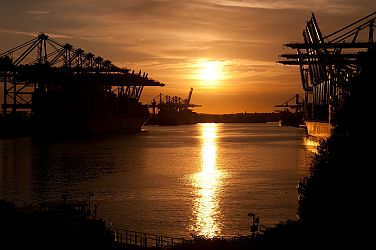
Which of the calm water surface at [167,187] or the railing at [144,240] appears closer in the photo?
the railing at [144,240]

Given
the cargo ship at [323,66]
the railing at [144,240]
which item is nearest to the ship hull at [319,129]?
the cargo ship at [323,66]

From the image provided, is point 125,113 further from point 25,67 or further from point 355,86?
point 355,86

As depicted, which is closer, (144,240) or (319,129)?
(144,240)

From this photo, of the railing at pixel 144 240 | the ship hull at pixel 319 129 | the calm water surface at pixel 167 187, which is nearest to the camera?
the railing at pixel 144 240

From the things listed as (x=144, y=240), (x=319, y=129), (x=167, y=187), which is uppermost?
(x=319, y=129)

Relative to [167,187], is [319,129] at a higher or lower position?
higher

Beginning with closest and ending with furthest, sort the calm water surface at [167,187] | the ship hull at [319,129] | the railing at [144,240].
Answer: the railing at [144,240]
the calm water surface at [167,187]
the ship hull at [319,129]

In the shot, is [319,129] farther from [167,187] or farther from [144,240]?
[144,240]

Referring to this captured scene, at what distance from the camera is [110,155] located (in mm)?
82125

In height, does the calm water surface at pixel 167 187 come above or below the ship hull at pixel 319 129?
below

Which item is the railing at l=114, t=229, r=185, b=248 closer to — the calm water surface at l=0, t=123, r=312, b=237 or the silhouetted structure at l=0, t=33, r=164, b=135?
the calm water surface at l=0, t=123, r=312, b=237

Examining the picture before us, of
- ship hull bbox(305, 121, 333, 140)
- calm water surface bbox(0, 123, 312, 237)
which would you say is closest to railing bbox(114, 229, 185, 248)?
calm water surface bbox(0, 123, 312, 237)

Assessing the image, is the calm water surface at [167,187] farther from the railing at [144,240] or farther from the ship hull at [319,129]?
the ship hull at [319,129]

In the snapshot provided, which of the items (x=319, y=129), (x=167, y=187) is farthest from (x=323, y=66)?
(x=167, y=187)
